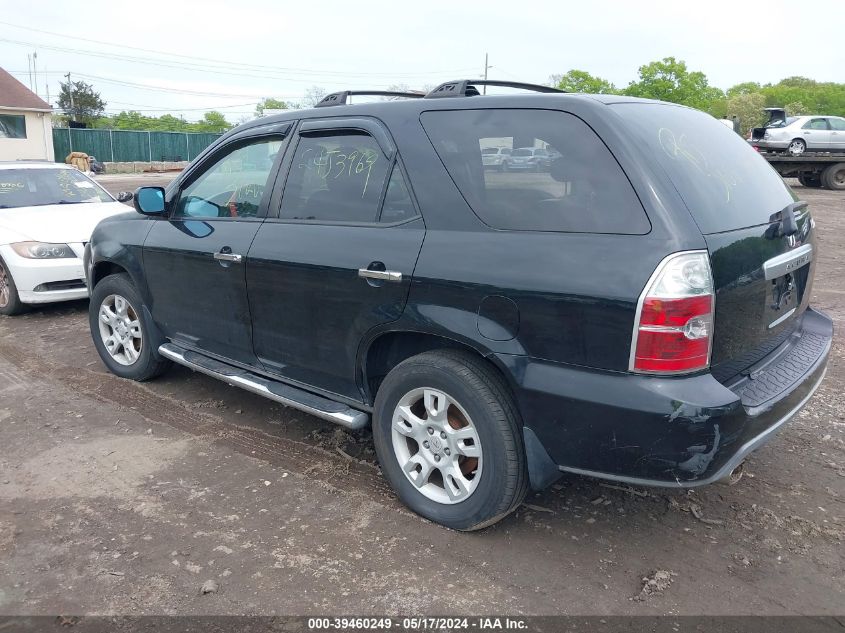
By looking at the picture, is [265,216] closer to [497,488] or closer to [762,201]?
[497,488]

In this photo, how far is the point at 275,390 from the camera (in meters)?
3.78

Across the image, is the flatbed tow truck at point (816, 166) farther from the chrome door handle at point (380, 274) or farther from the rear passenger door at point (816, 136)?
the chrome door handle at point (380, 274)

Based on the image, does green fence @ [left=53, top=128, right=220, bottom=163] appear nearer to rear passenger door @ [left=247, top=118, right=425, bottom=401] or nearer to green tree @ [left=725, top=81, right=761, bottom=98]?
rear passenger door @ [left=247, top=118, right=425, bottom=401]

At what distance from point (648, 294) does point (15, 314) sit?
671 centimetres

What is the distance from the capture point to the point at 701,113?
352 cm

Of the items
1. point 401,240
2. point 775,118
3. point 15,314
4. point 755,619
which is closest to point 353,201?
point 401,240

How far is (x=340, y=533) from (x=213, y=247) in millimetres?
1833

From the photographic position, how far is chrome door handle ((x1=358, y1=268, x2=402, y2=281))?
10.1ft

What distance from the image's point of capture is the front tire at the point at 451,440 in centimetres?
284

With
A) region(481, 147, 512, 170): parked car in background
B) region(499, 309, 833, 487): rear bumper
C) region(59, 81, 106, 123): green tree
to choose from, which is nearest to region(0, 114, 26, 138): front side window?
region(59, 81, 106, 123): green tree

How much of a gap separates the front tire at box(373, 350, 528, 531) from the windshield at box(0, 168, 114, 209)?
6.13m

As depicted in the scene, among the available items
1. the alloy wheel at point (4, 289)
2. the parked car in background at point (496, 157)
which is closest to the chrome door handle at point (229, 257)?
the parked car in background at point (496, 157)

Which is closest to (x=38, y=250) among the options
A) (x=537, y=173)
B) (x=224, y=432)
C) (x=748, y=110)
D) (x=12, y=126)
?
(x=224, y=432)

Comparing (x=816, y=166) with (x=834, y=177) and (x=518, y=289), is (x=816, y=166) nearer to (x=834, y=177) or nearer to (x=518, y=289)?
(x=834, y=177)
